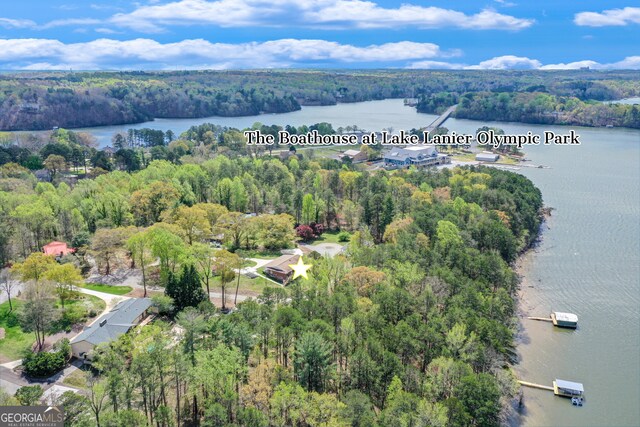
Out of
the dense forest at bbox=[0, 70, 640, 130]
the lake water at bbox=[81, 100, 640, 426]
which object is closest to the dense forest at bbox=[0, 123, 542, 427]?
the lake water at bbox=[81, 100, 640, 426]

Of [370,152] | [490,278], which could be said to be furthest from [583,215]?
[370,152]

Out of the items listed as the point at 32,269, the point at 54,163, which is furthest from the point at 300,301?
the point at 54,163

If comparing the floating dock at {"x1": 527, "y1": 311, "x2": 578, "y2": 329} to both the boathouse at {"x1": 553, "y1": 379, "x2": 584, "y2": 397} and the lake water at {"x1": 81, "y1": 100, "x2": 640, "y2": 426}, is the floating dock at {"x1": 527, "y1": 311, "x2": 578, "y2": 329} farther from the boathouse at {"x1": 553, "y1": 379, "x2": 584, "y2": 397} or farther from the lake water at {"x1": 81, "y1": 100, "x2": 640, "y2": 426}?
the boathouse at {"x1": 553, "y1": 379, "x2": 584, "y2": 397}

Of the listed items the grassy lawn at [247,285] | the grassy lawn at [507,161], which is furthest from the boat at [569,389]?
the grassy lawn at [507,161]

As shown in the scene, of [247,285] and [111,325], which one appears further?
[247,285]

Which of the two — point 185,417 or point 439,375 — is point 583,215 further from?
point 185,417

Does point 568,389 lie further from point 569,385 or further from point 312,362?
point 312,362

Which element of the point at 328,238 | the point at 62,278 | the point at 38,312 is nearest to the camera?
the point at 38,312
